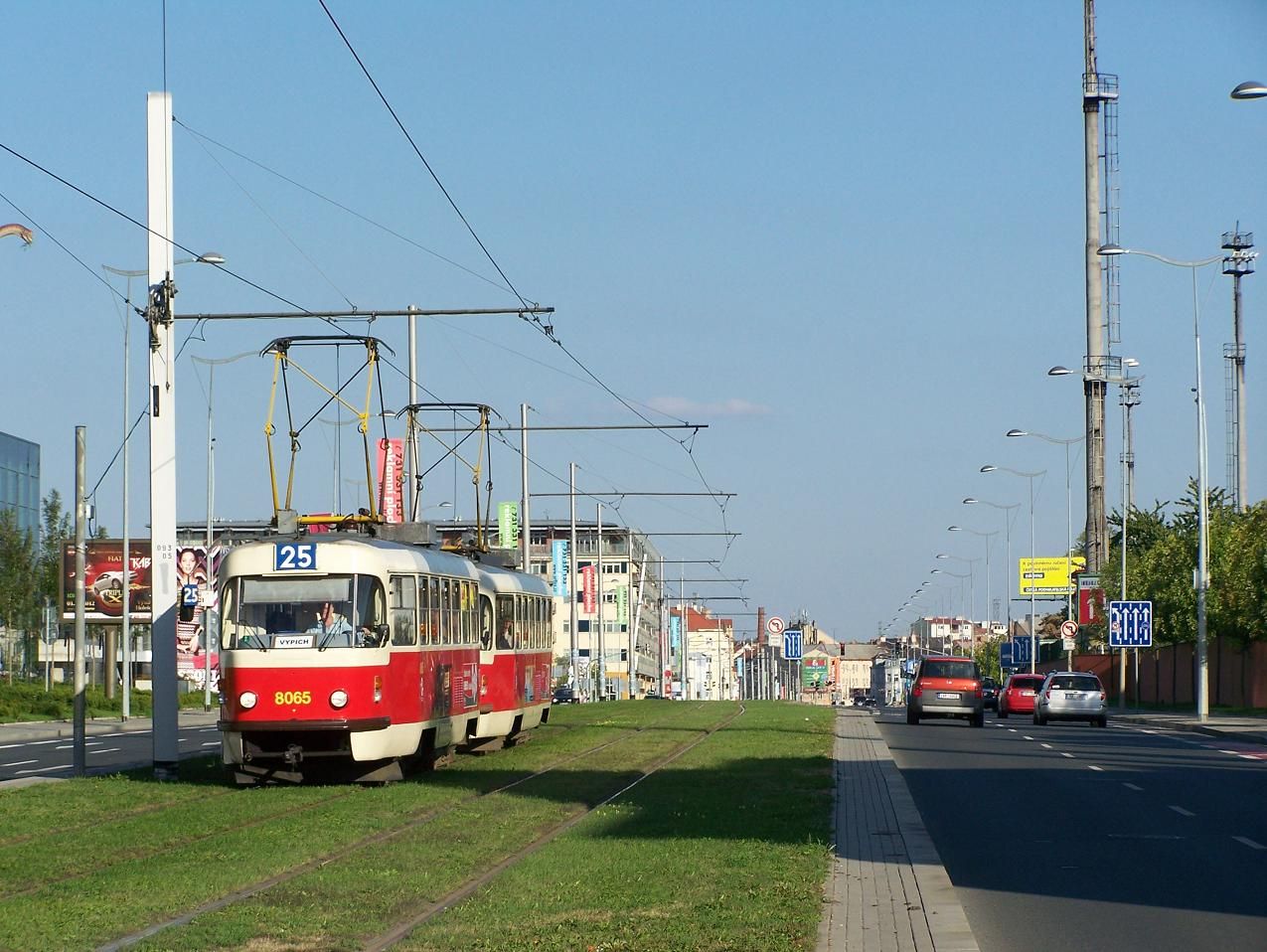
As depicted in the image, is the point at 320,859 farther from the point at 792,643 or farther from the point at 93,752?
the point at 792,643

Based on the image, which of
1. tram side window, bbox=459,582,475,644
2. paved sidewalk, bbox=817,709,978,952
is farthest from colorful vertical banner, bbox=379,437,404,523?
paved sidewalk, bbox=817,709,978,952

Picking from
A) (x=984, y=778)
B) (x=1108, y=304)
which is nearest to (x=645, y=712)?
(x=984, y=778)

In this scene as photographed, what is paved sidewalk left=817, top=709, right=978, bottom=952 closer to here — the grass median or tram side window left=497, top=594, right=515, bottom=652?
the grass median

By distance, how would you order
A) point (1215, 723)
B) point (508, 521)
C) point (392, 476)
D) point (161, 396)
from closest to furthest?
1. point (161, 396)
2. point (392, 476)
3. point (1215, 723)
4. point (508, 521)

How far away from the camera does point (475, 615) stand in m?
28.7

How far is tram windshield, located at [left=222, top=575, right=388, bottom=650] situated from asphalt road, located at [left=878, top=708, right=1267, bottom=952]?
7.10 meters

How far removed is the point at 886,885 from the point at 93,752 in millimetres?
23708

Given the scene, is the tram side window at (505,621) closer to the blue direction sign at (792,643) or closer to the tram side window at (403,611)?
the tram side window at (403,611)

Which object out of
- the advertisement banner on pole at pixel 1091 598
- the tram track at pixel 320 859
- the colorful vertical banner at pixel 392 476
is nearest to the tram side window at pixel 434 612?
the tram track at pixel 320 859

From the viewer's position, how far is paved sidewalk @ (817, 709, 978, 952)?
10461mm

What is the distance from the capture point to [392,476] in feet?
143

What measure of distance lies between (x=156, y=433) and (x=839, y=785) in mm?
9955

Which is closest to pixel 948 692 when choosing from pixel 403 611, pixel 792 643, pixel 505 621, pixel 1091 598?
pixel 792 643

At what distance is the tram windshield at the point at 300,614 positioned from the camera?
74.4 feet
